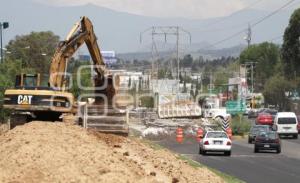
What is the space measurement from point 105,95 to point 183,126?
39232mm

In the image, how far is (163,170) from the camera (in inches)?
809

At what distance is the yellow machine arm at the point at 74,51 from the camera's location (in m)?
29.9

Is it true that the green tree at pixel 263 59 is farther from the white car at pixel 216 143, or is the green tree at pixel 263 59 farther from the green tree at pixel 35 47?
the white car at pixel 216 143

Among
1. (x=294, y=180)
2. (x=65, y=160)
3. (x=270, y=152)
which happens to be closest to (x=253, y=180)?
(x=294, y=180)

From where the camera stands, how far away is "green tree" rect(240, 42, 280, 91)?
17738cm

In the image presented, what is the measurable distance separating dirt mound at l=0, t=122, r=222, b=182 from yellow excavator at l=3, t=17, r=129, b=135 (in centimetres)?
618

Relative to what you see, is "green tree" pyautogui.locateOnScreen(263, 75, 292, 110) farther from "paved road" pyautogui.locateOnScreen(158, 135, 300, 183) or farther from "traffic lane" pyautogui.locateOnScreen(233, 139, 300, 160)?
"paved road" pyautogui.locateOnScreen(158, 135, 300, 183)

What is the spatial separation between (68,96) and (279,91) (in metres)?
116

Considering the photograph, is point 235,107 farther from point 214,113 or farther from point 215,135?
point 215,135

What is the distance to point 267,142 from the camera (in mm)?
46406

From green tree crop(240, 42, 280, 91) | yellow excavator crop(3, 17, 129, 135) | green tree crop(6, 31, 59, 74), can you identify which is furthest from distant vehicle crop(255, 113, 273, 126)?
green tree crop(240, 42, 280, 91)

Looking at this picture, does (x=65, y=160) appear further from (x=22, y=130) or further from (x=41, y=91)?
(x=41, y=91)

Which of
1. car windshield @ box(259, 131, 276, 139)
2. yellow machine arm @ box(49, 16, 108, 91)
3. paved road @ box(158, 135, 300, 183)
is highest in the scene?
yellow machine arm @ box(49, 16, 108, 91)

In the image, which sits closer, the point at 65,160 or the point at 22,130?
the point at 65,160
